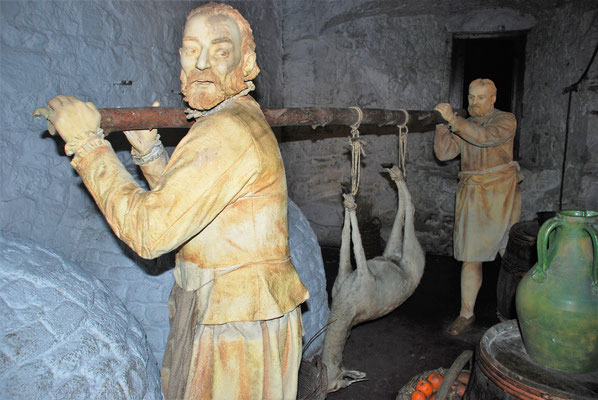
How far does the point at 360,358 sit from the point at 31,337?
262 centimetres

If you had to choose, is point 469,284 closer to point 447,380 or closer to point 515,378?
point 447,380

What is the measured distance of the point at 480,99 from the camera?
381 centimetres

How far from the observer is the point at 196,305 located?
1.56m

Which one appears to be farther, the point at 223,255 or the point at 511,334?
the point at 511,334

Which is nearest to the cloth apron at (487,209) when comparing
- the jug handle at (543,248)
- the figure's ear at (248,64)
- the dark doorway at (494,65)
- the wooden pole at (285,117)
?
the wooden pole at (285,117)

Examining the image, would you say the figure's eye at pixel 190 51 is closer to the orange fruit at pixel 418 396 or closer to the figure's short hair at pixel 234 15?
the figure's short hair at pixel 234 15

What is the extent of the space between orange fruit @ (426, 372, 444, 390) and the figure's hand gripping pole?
1.54m

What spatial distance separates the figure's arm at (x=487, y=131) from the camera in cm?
354

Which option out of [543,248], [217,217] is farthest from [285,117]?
[543,248]

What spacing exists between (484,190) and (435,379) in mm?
1734

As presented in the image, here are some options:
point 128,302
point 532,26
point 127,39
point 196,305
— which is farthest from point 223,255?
point 532,26

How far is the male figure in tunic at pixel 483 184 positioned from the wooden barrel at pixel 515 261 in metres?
0.17

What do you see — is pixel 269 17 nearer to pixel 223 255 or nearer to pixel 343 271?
pixel 343 271

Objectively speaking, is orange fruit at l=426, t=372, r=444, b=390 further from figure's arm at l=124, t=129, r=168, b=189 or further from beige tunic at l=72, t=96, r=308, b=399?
figure's arm at l=124, t=129, r=168, b=189
